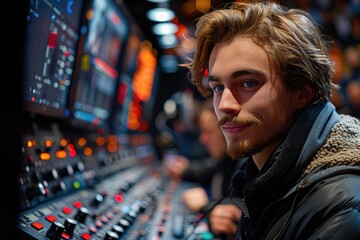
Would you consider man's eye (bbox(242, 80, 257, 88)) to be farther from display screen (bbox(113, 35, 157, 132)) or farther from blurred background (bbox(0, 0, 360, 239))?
display screen (bbox(113, 35, 157, 132))

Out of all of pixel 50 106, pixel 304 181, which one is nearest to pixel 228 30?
pixel 304 181

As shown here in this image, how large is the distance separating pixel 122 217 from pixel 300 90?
37.6 inches

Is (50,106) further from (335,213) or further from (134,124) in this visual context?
(134,124)

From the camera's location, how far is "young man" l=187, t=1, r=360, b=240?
1.12 meters

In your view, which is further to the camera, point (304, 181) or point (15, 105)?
point (304, 181)

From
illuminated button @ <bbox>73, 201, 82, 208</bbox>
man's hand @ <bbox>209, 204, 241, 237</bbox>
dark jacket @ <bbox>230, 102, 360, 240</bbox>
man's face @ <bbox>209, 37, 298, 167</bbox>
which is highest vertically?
man's face @ <bbox>209, 37, 298, 167</bbox>

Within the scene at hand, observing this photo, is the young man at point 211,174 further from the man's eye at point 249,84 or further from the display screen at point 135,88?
the display screen at point 135,88

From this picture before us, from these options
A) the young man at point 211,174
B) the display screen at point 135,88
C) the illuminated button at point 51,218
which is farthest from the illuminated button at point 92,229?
the display screen at point 135,88

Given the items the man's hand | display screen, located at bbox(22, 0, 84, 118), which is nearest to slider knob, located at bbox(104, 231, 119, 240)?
display screen, located at bbox(22, 0, 84, 118)

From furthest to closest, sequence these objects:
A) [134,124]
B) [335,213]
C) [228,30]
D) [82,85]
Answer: [134,124], [82,85], [228,30], [335,213]

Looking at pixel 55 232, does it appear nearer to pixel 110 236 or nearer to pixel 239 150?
pixel 110 236

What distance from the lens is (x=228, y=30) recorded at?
4.73 feet

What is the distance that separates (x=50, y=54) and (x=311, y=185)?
1.22 meters

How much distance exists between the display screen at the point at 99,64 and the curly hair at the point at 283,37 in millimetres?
825
